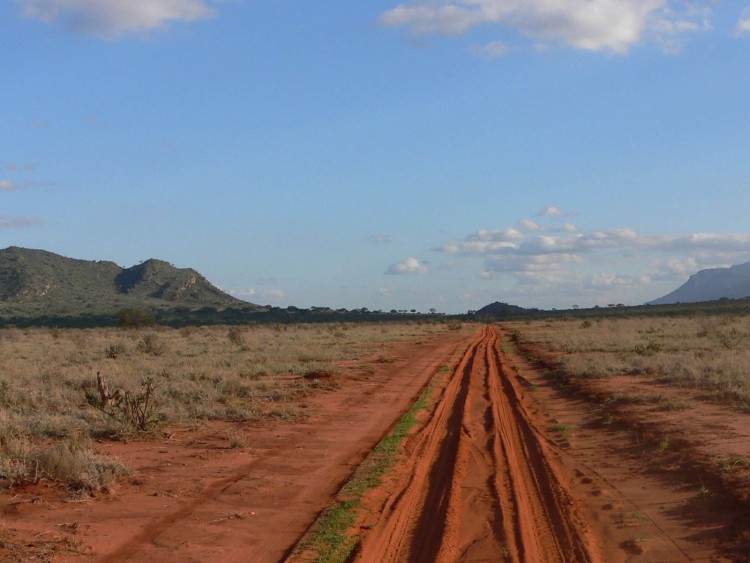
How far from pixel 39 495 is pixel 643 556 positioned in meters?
7.30

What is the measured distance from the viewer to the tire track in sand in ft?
25.2

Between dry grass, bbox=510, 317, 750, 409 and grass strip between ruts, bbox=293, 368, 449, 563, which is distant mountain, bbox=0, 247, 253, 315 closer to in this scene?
dry grass, bbox=510, 317, 750, 409

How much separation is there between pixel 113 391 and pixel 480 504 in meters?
12.2

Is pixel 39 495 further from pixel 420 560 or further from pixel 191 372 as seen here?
pixel 191 372

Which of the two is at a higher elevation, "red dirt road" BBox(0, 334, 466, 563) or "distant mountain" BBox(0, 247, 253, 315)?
"distant mountain" BBox(0, 247, 253, 315)

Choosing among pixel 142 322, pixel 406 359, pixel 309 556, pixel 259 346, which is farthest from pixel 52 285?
pixel 309 556

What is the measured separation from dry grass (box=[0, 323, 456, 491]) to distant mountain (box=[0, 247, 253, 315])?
64.1 m

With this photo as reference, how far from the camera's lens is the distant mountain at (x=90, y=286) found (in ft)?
332

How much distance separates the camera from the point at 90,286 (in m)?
117

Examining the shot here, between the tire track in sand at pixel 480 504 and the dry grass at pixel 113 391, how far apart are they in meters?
3.94

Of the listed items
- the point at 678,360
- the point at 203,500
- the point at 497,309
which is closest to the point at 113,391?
the point at 203,500

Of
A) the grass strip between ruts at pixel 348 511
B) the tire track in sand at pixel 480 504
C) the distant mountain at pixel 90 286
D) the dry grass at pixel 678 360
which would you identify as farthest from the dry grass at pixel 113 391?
the distant mountain at pixel 90 286

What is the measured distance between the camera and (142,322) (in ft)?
234

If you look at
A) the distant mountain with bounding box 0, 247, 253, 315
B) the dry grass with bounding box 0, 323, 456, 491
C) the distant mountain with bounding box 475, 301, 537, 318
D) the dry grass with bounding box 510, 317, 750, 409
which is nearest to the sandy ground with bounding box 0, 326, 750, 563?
the dry grass with bounding box 0, 323, 456, 491
